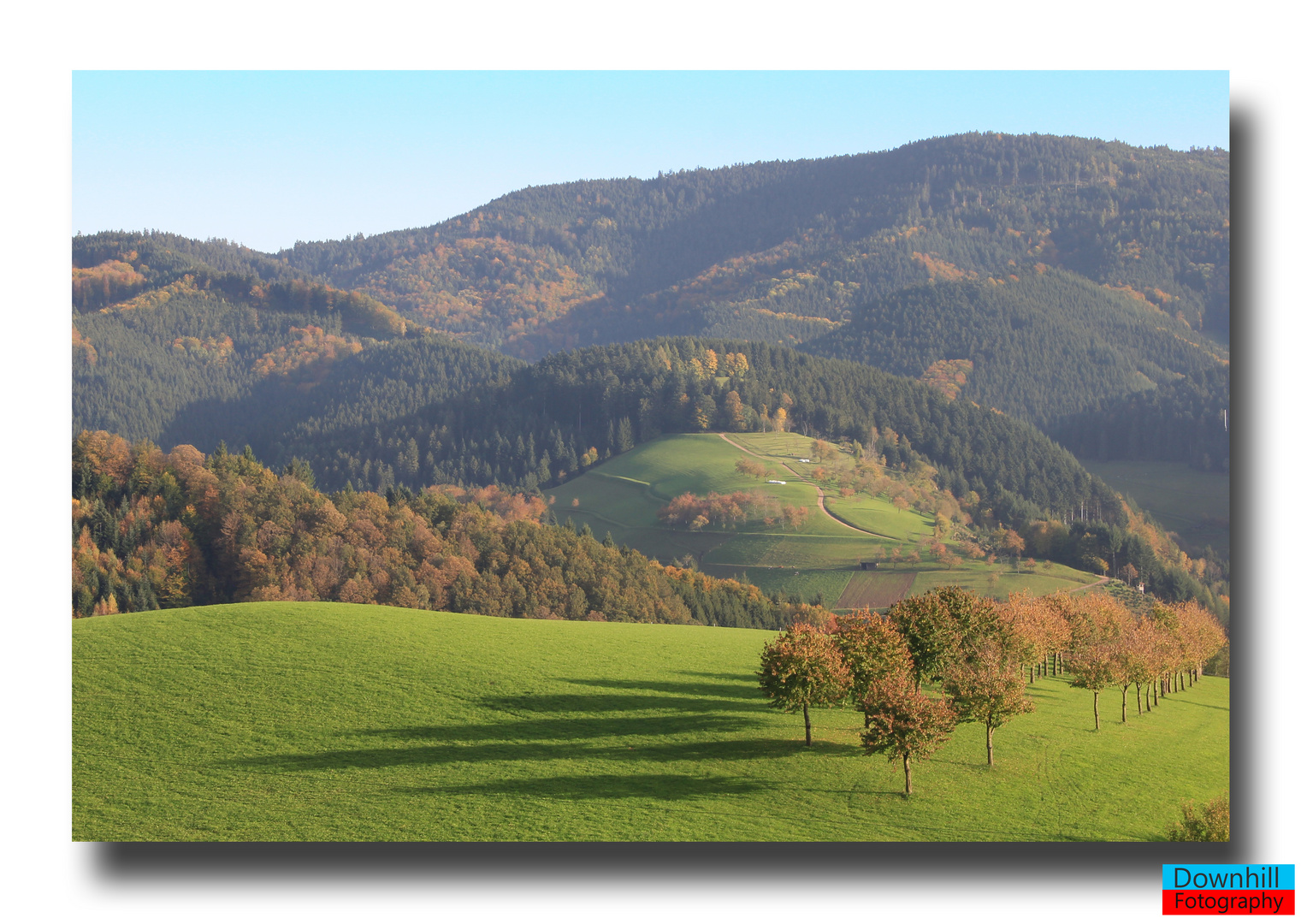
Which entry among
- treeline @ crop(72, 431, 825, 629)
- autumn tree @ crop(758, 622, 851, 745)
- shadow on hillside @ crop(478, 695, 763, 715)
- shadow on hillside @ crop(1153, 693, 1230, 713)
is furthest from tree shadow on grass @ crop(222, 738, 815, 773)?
treeline @ crop(72, 431, 825, 629)

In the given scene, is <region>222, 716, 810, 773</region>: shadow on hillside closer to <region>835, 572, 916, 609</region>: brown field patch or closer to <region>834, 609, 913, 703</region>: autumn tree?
<region>834, 609, 913, 703</region>: autumn tree

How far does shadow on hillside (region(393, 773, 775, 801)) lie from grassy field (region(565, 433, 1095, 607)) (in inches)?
3874

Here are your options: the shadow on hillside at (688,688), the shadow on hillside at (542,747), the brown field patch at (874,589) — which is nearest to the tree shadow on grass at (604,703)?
the shadow on hillside at (688,688)

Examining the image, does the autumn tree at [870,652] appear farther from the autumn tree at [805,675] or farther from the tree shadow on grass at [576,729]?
the tree shadow on grass at [576,729]

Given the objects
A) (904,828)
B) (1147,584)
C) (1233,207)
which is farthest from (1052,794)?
(1147,584)

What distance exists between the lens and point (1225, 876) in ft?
82.3

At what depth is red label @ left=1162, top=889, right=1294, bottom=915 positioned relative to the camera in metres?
24.4

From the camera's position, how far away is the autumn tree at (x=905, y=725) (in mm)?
29500

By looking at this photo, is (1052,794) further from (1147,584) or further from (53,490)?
(1147,584)

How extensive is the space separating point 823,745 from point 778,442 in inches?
6346

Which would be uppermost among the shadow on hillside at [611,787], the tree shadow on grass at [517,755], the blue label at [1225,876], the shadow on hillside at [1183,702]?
the tree shadow on grass at [517,755]

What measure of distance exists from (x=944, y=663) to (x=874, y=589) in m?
91.9

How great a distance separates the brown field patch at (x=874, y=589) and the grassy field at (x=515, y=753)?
268ft

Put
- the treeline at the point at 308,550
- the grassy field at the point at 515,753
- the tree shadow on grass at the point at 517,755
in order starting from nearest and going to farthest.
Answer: the grassy field at the point at 515,753 → the tree shadow on grass at the point at 517,755 → the treeline at the point at 308,550
